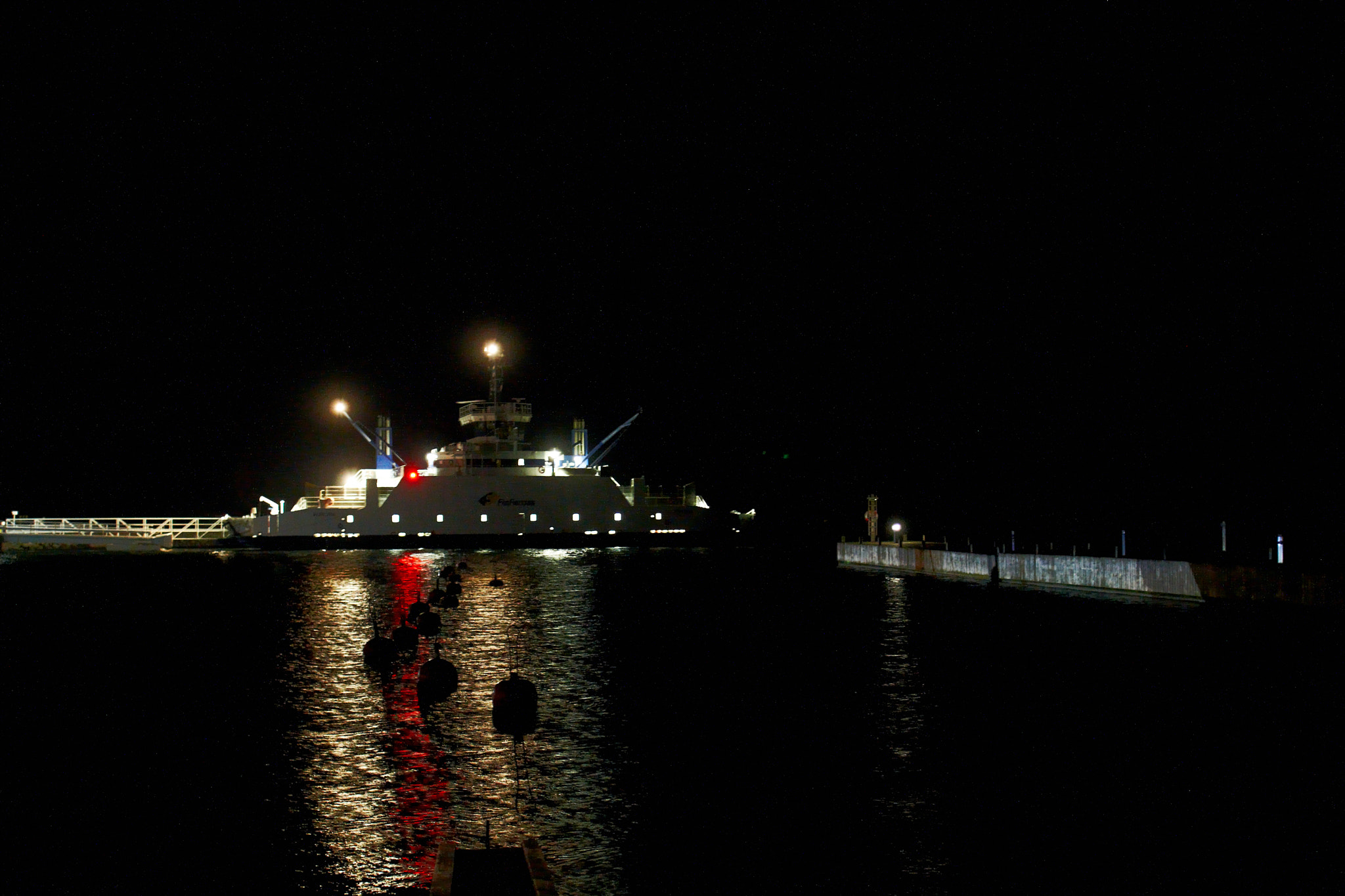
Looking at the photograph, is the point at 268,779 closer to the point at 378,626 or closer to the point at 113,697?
the point at 113,697

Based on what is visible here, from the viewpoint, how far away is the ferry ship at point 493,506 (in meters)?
67.4

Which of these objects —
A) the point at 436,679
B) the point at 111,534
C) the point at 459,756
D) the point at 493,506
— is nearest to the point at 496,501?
the point at 493,506

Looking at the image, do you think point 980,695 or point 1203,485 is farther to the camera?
point 1203,485

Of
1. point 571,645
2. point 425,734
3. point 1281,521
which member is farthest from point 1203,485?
point 425,734

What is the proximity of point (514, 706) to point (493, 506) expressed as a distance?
57.2 m

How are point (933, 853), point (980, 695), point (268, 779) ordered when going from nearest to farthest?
point (933, 853) < point (268, 779) < point (980, 695)

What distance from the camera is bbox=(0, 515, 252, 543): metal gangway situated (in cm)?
6825

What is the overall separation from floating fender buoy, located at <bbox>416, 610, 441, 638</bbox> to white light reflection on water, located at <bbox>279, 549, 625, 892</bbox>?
29cm

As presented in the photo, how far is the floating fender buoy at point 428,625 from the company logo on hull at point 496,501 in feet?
148

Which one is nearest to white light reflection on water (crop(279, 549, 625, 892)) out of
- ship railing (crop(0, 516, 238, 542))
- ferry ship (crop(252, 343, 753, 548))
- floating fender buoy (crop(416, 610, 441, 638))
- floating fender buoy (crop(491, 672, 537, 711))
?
floating fender buoy (crop(416, 610, 441, 638))

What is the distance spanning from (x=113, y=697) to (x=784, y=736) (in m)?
11.5

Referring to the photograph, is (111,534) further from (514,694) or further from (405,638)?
(514,694)

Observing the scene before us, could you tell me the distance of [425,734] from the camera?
564 inches

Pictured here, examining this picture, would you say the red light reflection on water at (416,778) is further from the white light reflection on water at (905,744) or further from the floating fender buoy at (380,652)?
the white light reflection on water at (905,744)
